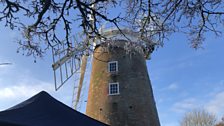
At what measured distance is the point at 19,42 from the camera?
414 centimetres

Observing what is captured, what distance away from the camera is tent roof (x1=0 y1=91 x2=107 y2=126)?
3.93m

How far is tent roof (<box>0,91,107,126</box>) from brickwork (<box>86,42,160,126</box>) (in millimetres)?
10407

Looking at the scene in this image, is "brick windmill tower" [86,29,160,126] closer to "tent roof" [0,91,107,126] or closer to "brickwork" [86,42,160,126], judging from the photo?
"brickwork" [86,42,160,126]

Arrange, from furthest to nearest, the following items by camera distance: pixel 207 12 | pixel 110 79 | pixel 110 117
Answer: pixel 110 79 < pixel 110 117 < pixel 207 12

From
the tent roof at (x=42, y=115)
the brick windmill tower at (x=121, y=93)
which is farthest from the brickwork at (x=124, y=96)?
the tent roof at (x=42, y=115)

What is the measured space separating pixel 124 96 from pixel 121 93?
25cm

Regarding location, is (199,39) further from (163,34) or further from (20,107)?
(20,107)

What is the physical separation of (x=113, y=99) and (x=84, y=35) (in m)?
11.6

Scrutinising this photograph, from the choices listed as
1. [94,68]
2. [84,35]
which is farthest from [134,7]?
[94,68]

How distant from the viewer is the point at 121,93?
621 inches

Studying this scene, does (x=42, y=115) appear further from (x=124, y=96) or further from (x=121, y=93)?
(x=121, y=93)

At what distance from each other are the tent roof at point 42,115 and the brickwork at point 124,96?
10.4 meters

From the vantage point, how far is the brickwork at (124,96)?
1520 cm

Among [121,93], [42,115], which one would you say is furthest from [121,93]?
[42,115]
